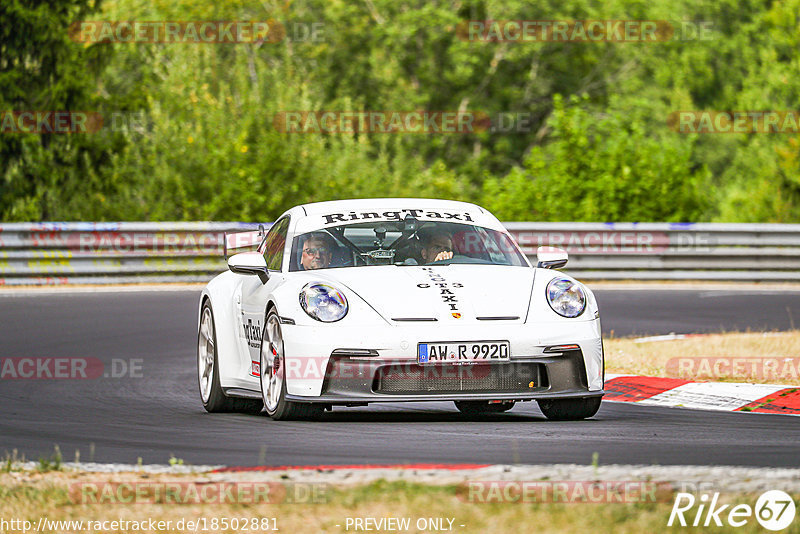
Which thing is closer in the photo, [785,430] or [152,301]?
[785,430]

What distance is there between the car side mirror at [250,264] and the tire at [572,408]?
196cm

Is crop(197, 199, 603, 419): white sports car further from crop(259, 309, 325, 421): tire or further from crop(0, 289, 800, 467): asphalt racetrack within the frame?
crop(0, 289, 800, 467): asphalt racetrack

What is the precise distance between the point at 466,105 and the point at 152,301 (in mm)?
32932

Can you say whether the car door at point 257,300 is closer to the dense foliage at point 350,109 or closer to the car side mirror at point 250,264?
the car side mirror at point 250,264

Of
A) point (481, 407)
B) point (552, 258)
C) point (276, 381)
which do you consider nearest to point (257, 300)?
point (276, 381)

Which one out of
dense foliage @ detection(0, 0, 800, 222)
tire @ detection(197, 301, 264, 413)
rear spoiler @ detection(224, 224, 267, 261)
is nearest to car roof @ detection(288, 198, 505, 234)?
rear spoiler @ detection(224, 224, 267, 261)

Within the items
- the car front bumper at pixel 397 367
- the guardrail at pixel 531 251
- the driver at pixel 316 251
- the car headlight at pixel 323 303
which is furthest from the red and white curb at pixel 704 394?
the guardrail at pixel 531 251

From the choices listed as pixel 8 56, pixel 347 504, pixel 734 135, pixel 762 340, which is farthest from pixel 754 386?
pixel 734 135

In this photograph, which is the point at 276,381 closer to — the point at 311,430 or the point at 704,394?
the point at 311,430

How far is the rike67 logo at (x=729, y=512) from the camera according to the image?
517 centimetres

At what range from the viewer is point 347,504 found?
552cm

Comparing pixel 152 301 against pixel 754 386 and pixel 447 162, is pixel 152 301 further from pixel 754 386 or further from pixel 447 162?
pixel 447 162

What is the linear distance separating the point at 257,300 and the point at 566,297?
1.95 m

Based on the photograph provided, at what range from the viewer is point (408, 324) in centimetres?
850
